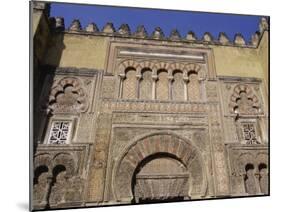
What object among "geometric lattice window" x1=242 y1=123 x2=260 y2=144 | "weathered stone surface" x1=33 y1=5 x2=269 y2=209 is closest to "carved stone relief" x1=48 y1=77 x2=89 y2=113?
"weathered stone surface" x1=33 y1=5 x2=269 y2=209

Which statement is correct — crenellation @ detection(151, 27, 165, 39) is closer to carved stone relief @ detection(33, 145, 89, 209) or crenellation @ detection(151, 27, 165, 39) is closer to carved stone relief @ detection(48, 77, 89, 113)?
carved stone relief @ detection(48, 77, 89, 113)

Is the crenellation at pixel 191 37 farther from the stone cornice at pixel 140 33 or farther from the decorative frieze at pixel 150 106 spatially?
the decorative frieze at pixel 150 106

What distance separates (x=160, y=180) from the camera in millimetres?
2785

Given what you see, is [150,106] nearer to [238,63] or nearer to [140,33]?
[140,33]

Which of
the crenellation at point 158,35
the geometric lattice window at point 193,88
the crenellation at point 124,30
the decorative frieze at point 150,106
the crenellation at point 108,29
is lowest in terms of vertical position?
the decorative frieze at point 150,106

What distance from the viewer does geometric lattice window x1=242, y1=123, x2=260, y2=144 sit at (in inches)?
127

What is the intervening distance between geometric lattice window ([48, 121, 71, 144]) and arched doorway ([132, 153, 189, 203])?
1.00 meters

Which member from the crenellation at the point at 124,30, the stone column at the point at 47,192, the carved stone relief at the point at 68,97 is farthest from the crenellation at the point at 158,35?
the stone column at the point at 47,192

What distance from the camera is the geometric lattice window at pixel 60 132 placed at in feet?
9.48

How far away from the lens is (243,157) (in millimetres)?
3035

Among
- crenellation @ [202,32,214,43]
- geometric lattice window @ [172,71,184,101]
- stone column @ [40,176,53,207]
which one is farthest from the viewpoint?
crenellation @ [202,32,214,43]

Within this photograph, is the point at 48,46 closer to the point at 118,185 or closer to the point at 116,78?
the point at 116,78

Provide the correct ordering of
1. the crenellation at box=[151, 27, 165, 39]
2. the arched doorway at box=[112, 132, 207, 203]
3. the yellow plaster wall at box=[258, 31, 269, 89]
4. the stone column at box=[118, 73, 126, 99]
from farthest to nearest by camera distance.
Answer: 1. the crenellation at box=[151, 27, 165, 39]
2. the yellow plaster wall at box=[258, 31, 269, 89]
3. the stone column at box=[118, 73, 126, 99]
4. the arched doorway at box=[112, 132, 207, 203]

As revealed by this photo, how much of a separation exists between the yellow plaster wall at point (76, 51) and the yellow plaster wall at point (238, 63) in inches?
70.8
